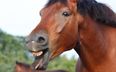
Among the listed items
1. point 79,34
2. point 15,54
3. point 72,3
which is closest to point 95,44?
point 79,34

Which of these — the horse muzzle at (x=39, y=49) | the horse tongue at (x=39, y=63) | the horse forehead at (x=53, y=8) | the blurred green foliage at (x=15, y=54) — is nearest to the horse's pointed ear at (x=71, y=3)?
the horse forehead at (x=53, y=8)

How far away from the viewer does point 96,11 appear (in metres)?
7.49

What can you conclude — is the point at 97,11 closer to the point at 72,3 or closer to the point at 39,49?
the point at 72,3

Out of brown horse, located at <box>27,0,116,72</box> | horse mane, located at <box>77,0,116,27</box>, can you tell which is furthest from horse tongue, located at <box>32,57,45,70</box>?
horse mane, located at <box>77,0,116,27</box>

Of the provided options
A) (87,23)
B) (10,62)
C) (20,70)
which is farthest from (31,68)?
(10,62)

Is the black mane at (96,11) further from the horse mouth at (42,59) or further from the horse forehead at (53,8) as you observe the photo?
the horse mouth at (42,59)

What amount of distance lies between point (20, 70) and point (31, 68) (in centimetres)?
40

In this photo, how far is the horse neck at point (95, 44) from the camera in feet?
24.7

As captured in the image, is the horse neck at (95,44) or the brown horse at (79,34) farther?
the horse neck at (95,44)

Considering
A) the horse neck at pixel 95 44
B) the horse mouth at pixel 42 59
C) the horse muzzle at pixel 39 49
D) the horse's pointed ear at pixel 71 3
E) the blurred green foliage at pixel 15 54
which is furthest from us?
the blurred green foliage at pixel 15 54

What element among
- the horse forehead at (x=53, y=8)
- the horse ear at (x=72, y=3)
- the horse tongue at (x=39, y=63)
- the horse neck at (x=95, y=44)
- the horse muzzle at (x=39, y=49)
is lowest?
the horse neck at (x=95, y=44)

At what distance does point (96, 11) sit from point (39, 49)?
90 cm

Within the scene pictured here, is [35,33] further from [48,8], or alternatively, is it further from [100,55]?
[100,55]

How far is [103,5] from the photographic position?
7.57 m
